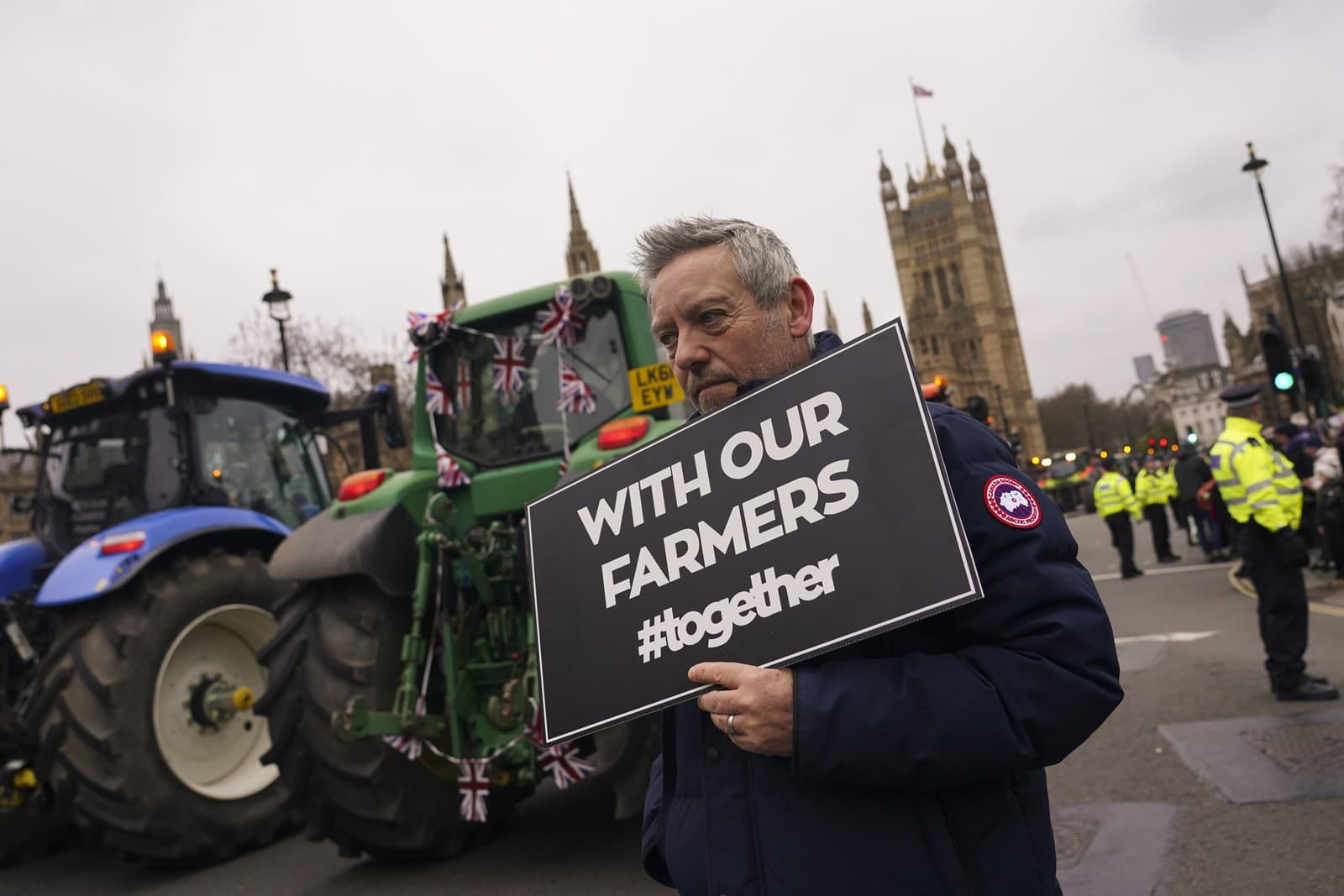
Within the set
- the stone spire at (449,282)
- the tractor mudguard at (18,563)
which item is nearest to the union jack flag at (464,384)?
the tractor mudguard at (18,563)

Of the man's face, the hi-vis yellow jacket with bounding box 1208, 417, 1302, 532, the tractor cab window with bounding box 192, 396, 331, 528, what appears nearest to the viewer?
the man's face

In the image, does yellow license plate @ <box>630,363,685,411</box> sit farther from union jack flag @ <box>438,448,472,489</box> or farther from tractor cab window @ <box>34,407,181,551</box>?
tractor cab window @ <box>34,407,181,551</box>

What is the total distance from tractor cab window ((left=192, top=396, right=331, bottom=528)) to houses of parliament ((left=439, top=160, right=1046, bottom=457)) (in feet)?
324

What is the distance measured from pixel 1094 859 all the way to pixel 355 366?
2879 cm

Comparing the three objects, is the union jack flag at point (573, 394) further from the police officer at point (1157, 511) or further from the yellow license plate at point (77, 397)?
the police officer at point (1157, 511)

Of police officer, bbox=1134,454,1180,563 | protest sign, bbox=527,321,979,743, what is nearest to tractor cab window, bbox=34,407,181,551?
protest sign, bbox=527,321,979,743

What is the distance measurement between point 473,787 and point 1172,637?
6998 millimetres

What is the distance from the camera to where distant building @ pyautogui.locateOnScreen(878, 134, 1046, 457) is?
355 feet

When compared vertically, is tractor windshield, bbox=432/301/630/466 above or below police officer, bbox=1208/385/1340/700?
above

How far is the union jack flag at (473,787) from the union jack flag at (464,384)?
6.24ft

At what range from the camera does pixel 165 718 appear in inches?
215

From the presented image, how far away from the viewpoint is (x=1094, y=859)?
3938mm

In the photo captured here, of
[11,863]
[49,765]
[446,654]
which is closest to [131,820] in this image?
[49,765]

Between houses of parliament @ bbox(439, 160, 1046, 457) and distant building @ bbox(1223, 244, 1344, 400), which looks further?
houses of parliament @ bbox(439, 160, 1046, 457)
